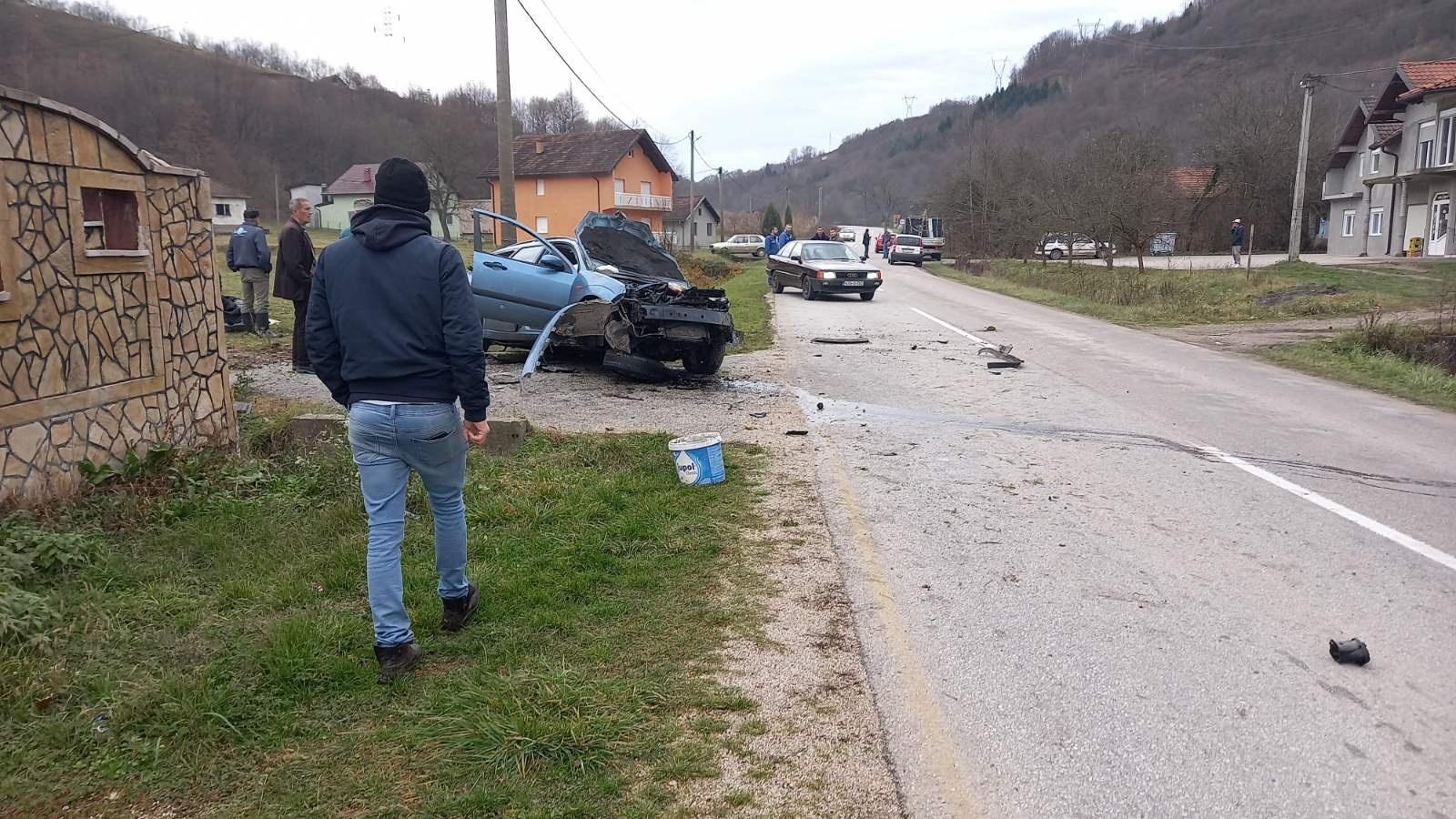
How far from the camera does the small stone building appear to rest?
518cm

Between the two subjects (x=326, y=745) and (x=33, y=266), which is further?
(x=33, y=266)

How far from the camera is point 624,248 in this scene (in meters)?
12.4

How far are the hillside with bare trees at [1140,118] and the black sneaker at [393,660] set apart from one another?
107 ft

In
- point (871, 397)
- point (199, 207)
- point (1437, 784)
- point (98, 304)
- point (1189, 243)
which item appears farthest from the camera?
point (1189, 243)

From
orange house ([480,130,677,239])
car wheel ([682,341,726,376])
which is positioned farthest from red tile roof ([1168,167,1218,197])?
car wheel ([682,341,726,376])

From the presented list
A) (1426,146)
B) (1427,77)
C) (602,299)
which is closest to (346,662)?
(602,299)

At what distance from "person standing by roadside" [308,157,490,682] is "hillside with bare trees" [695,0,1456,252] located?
32270 mm

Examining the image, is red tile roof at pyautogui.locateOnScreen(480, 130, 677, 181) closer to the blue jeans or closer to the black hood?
the black hood

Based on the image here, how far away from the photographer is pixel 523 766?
121 inches

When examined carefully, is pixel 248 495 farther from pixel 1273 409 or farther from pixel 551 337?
pixel 1273 409

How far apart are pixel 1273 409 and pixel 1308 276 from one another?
66.7 ft

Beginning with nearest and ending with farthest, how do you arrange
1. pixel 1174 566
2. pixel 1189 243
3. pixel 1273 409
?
Result: 1. pixel 1174 566
2. pixel 1273 409
3. pixel 1189 243

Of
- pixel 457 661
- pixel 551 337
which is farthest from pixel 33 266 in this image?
pixel 551 337

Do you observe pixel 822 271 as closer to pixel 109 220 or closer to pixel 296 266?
pixel 296 266
